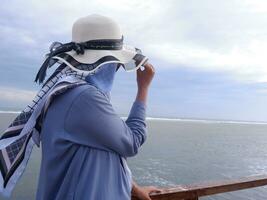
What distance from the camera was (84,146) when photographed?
143cm

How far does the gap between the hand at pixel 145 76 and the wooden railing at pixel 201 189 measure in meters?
0.68

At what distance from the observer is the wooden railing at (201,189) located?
2201 millimetres

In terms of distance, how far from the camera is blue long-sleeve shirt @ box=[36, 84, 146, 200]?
4.64 feet

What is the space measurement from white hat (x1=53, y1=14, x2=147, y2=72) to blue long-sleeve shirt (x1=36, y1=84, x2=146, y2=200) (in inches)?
5.4

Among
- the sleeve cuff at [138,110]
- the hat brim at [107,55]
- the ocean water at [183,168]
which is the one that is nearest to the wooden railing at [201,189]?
the sleeve cuff at [138,110]

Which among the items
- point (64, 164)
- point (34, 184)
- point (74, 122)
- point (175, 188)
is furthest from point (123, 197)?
point (34, 184)

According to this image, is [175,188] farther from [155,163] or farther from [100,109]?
[155,163]

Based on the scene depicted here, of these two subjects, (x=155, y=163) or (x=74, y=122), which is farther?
(x=155, y=163)

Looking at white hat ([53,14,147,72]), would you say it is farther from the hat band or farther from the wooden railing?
the wooden railing

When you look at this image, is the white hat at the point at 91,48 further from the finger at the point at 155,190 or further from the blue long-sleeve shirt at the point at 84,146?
the finger at the point at 155,190

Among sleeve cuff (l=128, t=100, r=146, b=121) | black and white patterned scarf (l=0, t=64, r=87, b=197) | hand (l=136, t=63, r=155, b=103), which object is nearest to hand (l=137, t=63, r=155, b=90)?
hand (l=136, t=63, r=155, b=103)

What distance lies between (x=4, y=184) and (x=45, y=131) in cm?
33

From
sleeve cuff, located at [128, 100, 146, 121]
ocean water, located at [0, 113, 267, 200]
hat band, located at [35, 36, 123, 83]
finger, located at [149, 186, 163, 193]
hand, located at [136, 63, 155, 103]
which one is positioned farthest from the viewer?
ocean water, located at [0, 113, 267, 200]

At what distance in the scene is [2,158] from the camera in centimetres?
158
